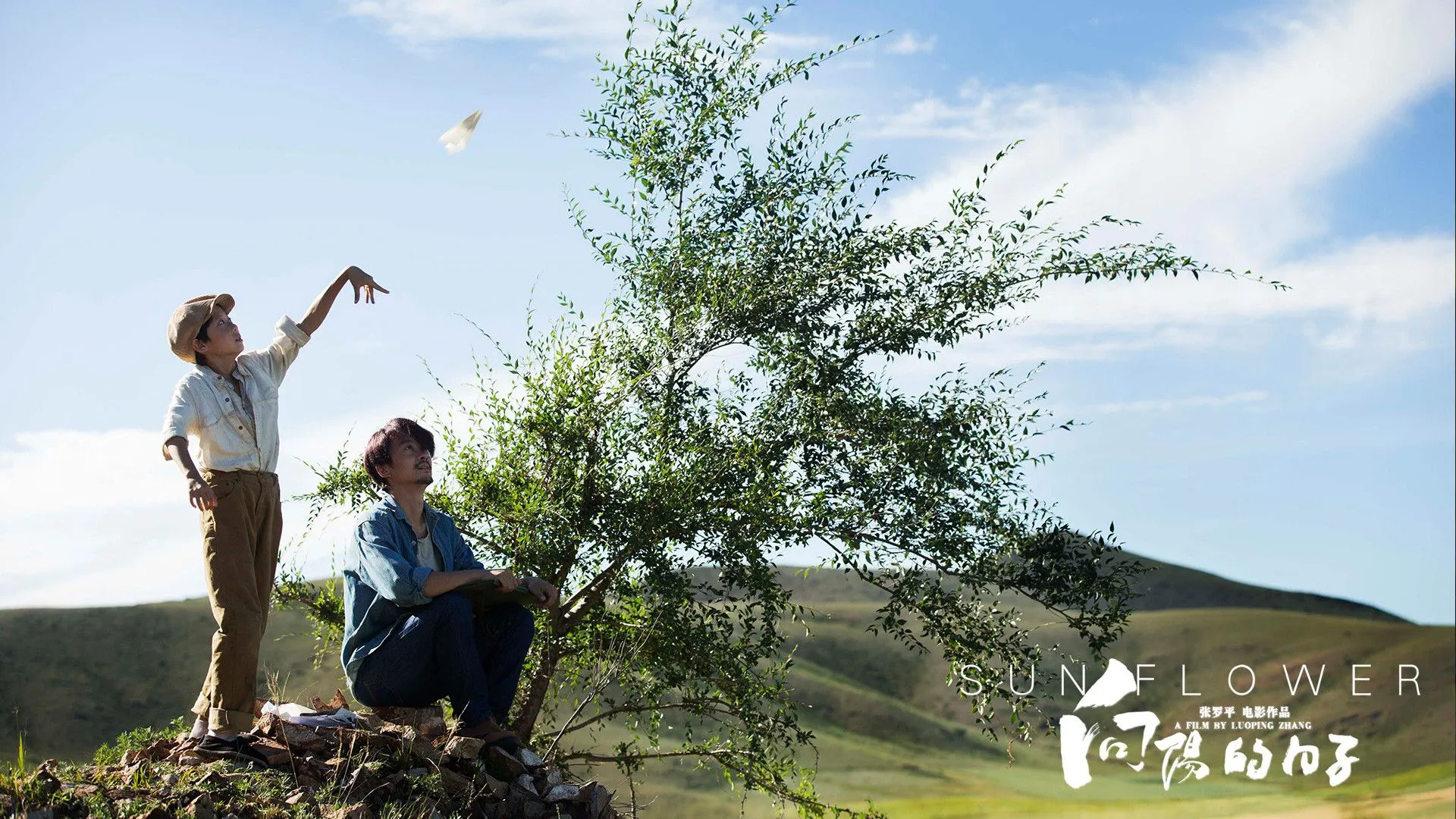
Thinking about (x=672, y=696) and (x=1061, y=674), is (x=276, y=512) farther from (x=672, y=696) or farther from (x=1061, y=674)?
(x=1061, y=674)

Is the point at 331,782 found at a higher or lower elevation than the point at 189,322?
lower

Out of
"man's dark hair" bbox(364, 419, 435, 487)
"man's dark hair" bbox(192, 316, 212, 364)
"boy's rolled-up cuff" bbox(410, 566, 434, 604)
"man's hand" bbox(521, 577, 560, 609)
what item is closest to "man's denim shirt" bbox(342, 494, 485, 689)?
"boy's rolled-up cuff" bbox(410, 566, 434, 604)

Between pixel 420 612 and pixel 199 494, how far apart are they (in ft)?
3.66

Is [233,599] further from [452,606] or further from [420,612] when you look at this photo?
[452,606]

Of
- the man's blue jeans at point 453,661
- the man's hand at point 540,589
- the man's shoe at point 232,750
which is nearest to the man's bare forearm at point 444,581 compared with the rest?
the man's blue jeans at point 453,661

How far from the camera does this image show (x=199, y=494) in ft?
18.0

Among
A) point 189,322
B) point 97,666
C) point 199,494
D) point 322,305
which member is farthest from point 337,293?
point 97,666

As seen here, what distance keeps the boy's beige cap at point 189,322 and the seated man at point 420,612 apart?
1.02m

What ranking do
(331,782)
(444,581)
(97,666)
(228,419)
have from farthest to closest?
(97,666), (228,419), (444,581), (331,782)

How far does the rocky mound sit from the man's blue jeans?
15 cm

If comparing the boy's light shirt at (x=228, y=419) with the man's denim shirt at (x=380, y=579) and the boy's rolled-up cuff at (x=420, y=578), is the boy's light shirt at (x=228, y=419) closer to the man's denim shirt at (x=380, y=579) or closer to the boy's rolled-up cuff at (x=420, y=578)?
the man's denim shirt at (x=380, y=579)

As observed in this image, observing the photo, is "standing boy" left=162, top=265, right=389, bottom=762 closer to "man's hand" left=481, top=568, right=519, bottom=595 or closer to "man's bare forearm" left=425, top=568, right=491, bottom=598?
"man's bare forearm" left=425, top=568, right=491, bottom=598

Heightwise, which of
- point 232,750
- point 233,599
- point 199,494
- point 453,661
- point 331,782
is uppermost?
point 199,494

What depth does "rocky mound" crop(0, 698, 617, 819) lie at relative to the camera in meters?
5.06
